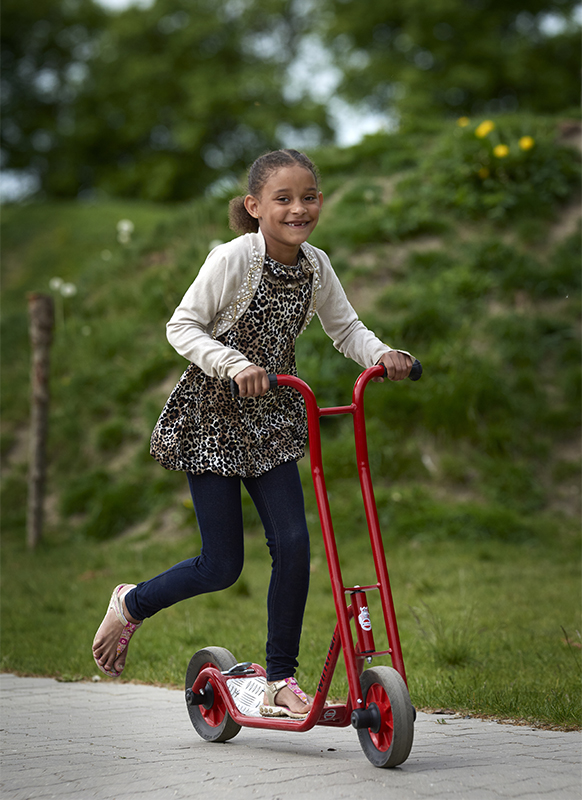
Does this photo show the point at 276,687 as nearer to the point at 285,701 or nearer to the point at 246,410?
the point at 285,701

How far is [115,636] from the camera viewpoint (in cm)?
357

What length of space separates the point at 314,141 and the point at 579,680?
2522 centimetres

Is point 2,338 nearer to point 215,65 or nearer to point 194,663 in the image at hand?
point 194,663

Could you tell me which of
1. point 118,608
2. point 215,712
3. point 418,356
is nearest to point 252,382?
point 118,608

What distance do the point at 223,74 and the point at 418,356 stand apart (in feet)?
70.0

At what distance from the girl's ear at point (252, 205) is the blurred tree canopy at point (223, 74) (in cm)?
1804

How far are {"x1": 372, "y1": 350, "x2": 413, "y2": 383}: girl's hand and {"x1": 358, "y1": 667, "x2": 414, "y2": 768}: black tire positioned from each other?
0.99 metres

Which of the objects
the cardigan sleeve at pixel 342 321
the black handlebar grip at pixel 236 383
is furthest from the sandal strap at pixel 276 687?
the cardigan sleeve at pixel 342 321

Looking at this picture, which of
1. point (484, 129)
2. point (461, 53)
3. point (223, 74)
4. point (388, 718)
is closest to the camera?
point (388, 718)

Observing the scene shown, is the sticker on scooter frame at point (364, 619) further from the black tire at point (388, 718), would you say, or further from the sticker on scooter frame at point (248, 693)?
the sticker on scooter frame at point (248, 693)

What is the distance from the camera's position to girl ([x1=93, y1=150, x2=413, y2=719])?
10.8ft

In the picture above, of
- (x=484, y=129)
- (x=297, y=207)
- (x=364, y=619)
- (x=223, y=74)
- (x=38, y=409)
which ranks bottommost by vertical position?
(x=364, y=619)

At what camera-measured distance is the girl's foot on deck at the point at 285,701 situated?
10.5ft

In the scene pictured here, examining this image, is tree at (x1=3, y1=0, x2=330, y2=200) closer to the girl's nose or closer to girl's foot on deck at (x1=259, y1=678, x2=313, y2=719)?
the girl's nose
